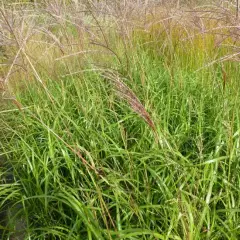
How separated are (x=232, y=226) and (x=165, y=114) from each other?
3.27 ft

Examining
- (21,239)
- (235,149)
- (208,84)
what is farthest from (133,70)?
(21,239)

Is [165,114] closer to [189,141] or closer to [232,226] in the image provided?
[189,141]

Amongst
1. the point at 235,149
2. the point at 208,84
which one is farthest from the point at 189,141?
the point at 208,84

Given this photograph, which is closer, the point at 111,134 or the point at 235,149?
the point at 235,149

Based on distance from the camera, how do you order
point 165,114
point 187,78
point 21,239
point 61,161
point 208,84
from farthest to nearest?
1. point 187,78
2. point 208,84
3. point 165,114
4. point 61,161
5. point 21,239

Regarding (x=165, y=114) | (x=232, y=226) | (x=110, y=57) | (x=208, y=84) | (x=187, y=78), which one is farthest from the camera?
(x=110, y=57)

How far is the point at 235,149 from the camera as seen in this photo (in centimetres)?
191

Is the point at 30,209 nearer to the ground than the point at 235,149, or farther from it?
nearer to the ground

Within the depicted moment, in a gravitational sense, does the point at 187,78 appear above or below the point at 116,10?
below

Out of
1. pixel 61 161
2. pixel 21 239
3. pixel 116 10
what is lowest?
pixel 21 239

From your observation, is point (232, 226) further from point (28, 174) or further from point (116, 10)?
point (116, 10)

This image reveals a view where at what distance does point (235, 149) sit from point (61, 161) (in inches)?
41.1

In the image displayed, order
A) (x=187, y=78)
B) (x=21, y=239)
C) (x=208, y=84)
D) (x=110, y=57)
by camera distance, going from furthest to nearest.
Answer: (x=110, y=57) → (x=187, y=78) → (x=208, y=84) → (x=21, y=239)

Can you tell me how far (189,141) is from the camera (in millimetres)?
2303
